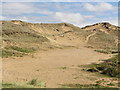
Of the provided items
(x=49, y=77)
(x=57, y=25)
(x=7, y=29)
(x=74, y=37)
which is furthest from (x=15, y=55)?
(x=57, y=25)

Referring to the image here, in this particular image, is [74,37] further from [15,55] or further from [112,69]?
[112,69]

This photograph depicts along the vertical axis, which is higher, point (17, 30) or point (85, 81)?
point (17, 30)

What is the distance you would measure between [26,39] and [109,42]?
112 ft

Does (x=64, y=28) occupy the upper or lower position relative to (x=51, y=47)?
upper

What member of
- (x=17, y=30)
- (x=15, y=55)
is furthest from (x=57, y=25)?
(x=15, y=55)

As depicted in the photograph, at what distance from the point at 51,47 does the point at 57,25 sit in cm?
4728

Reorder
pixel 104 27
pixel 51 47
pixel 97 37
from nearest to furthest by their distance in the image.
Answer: pixel 51 47, pixel 97 37, pixel 104 27

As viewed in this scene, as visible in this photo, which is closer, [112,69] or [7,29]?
[112,69]

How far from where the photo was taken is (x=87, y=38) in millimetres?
75625

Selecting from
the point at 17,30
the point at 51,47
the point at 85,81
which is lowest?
the point at 85,81

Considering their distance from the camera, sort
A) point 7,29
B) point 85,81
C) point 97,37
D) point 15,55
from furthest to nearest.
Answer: point 97,37, point 7,29, point 15,55, point 85,81

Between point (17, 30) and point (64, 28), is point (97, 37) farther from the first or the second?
point (17, 30)

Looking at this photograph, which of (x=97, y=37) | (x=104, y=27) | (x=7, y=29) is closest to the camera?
(x=7, y=29)

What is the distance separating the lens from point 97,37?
77.4 m
